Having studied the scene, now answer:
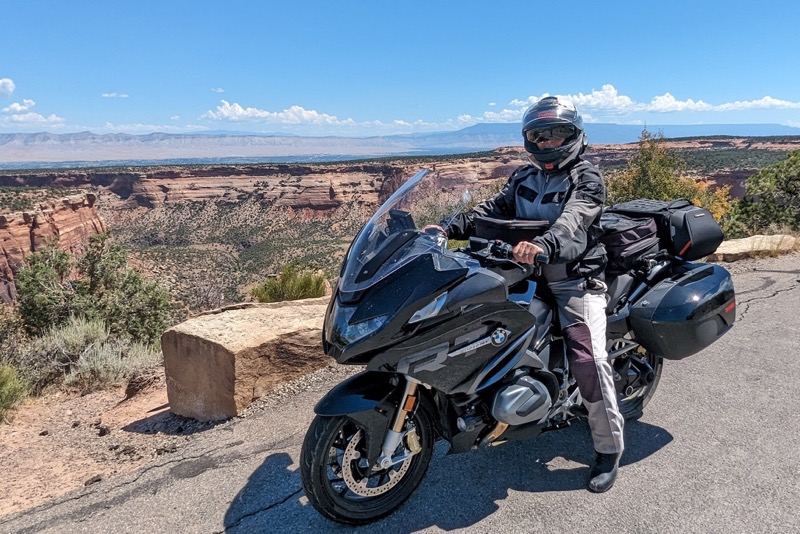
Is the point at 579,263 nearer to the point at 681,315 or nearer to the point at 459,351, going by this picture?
the point at 681,315

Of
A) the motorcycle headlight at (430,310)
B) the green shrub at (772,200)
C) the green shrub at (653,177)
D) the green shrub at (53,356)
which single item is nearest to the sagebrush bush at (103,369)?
the green shrub at (53,356)

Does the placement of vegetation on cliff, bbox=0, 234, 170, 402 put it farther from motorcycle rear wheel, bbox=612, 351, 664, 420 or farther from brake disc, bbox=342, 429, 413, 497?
motorcycle rear wheel, bbox=612, 351, 664, 420

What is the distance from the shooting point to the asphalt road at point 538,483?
292 centimetres

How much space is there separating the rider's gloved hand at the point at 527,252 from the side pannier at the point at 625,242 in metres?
1.08

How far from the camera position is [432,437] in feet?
9.87

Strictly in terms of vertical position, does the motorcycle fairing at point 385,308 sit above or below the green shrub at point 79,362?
above

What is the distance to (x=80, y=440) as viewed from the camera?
17.4 ft

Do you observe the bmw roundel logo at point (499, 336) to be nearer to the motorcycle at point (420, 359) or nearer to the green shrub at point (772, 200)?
the motorcycle at point (420, 359)

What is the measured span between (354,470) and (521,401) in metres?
0.97

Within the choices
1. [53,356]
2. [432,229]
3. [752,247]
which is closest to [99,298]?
[53,356]

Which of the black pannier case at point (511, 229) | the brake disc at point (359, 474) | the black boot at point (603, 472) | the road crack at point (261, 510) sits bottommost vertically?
the road crack at point (261, 510)

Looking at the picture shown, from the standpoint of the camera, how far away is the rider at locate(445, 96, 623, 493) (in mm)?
3084

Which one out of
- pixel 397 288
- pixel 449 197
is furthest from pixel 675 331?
pixel 397 288

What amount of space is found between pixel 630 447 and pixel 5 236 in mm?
53202
